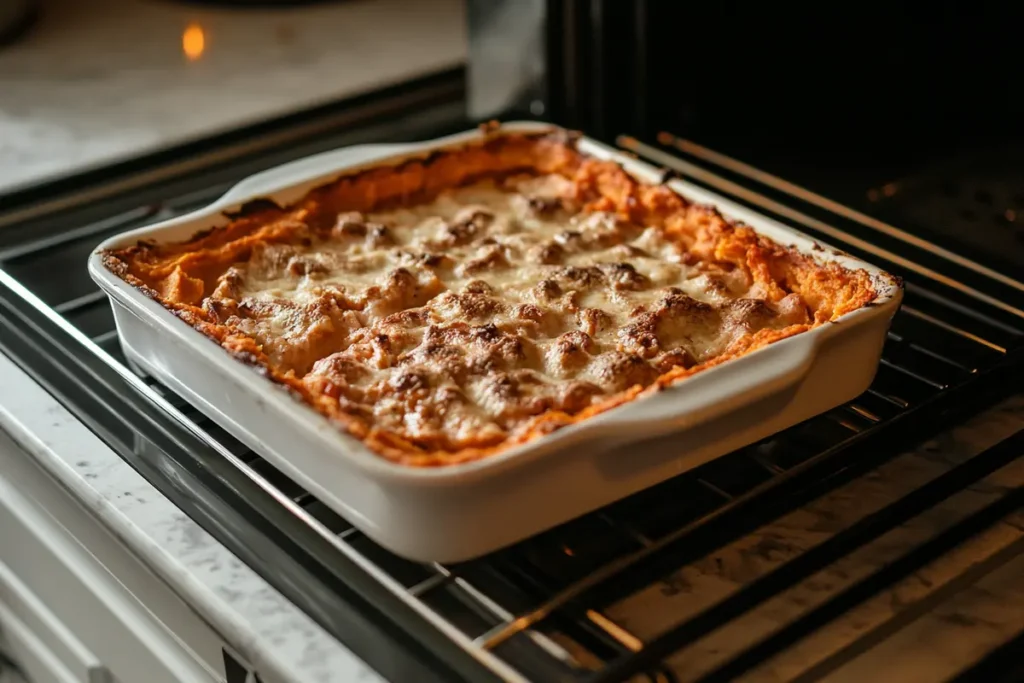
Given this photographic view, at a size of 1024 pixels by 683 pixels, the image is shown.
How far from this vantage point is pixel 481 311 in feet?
3.01

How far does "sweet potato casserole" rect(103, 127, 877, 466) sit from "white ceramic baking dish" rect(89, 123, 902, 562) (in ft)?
0.06

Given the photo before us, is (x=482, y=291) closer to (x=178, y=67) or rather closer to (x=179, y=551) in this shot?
(x=179, y=551)

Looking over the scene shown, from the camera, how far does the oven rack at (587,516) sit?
69cm

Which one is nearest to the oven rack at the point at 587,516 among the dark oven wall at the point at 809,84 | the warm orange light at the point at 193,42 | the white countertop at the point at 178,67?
the dark oven wall at the point at 809,84

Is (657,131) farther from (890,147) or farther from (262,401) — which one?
(262,401)

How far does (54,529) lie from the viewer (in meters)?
0.96

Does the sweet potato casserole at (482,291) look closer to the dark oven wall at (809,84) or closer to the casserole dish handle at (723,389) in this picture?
the casserole dish handle at (723,389)

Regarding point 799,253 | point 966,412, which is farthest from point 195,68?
point 966,412

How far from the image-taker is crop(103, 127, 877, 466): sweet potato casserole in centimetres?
80

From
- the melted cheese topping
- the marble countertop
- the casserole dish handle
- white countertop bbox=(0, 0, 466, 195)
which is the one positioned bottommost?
white countertop bbox=(0, 0, 466, 195)

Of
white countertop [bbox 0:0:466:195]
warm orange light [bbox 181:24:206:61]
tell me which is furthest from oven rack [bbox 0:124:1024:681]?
warm orange light [bbox 181:24:206:61]

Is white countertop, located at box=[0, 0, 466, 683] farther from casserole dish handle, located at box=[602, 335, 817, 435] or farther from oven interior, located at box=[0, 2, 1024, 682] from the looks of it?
casserole dish handle, located at box=[602, 335, 817, 435]

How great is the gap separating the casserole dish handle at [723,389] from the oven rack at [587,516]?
59 mm

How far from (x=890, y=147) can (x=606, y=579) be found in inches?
31.3
